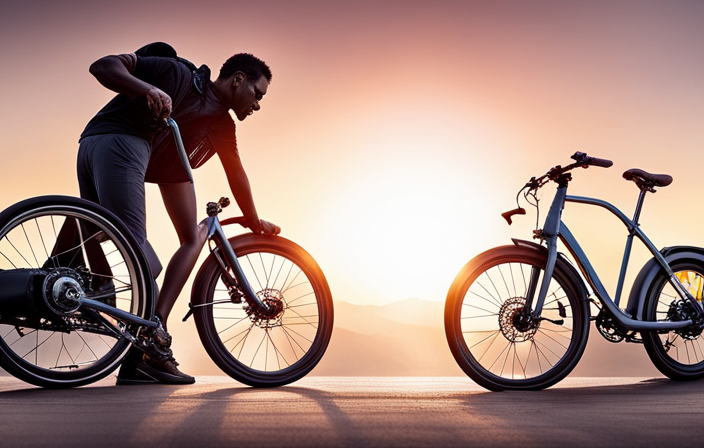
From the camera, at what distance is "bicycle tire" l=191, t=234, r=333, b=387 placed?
10.7ft

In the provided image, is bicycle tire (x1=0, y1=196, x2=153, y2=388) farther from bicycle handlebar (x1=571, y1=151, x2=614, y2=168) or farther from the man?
bicycle handlebar (x1=571, y1=151, x2=614, y2=168)

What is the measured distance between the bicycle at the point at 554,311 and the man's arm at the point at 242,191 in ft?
3.26

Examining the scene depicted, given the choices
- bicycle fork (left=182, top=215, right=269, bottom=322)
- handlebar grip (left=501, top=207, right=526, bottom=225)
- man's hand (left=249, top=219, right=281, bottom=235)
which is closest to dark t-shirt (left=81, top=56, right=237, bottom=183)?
bicycle fork (left=182, top=215, right=269, bottom=322)

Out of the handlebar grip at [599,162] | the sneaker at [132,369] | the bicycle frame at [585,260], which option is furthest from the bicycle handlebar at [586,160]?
the sneaker at [132,369]

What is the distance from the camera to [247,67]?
3359mm

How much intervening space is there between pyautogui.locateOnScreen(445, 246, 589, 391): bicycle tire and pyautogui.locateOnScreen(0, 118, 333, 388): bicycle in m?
0.68

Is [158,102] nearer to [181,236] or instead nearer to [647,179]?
[181,236]

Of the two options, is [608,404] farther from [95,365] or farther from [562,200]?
Result: [95,365]

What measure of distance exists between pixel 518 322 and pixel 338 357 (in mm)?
922

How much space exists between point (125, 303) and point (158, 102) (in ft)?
2.92

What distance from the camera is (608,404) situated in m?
2.54

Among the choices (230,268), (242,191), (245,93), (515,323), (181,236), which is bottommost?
(515,323)

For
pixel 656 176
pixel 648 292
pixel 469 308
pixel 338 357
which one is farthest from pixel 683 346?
→ pixel 338 357

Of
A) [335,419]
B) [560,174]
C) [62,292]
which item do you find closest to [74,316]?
[62,292]
